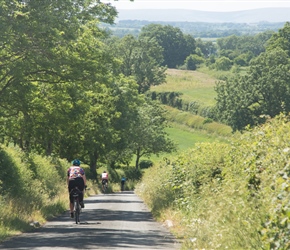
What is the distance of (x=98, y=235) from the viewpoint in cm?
1883

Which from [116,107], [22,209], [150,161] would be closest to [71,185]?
[22,209]

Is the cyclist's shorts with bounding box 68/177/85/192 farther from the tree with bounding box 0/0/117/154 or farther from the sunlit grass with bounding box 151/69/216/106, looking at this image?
the sunlit grass with bounding box 151/69/216/106

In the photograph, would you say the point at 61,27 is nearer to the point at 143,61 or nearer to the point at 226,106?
the point at 226,106

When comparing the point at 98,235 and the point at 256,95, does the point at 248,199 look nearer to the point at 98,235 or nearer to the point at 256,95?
the point at 98,235

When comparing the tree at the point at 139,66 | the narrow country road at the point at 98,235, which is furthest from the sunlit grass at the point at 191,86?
the narrow country road at the point at 98,235

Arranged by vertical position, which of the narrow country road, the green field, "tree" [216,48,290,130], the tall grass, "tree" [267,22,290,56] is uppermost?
the tall grass

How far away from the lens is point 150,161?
106 m

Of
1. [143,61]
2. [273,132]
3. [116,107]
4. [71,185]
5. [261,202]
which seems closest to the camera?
[261,202]

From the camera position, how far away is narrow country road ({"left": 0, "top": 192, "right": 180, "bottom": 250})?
16.5 m

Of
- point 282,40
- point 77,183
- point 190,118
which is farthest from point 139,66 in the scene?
point 77,183

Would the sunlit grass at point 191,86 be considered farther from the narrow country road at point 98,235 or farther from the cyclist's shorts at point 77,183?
the cyclist's shorts at point 77,183

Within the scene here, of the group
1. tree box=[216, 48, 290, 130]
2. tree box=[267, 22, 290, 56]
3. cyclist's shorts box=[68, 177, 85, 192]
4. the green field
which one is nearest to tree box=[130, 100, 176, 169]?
the green field

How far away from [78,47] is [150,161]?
7596cm

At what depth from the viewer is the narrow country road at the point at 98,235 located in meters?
16.5
